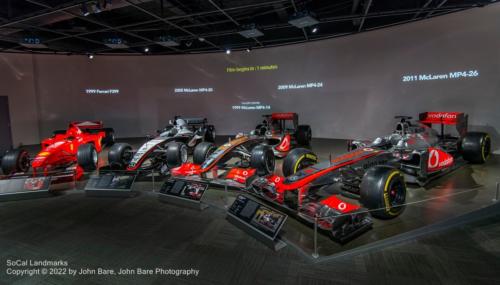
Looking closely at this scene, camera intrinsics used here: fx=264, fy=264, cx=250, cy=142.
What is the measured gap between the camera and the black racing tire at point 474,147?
6.19 m

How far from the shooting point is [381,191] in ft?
11.0

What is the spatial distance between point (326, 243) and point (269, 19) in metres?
8.76

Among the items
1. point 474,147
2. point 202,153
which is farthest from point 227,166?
point 474,147

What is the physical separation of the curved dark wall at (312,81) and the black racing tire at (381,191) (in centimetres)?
668

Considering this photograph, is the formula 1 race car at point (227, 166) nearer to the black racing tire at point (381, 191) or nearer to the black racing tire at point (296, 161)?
the black racing tire at point (296, 161)

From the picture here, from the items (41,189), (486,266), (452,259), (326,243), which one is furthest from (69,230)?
(486,266)

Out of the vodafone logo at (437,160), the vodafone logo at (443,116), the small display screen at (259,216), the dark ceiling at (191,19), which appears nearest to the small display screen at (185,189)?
the small display screen at (259,216)

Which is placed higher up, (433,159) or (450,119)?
(450,119)

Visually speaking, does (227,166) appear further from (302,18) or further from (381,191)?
(302,18)

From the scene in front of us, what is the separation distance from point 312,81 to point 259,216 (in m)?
9.42

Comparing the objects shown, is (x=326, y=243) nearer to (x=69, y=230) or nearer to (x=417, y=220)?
(x=417, y=220)

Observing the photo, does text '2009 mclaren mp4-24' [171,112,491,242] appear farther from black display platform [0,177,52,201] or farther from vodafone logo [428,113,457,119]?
black display platform [0,177,52,201]

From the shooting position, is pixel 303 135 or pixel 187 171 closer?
pixel 187 171

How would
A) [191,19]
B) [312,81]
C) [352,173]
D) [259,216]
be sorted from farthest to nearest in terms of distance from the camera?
[312,81]
[191,19]
[352,173]
[259,216]
